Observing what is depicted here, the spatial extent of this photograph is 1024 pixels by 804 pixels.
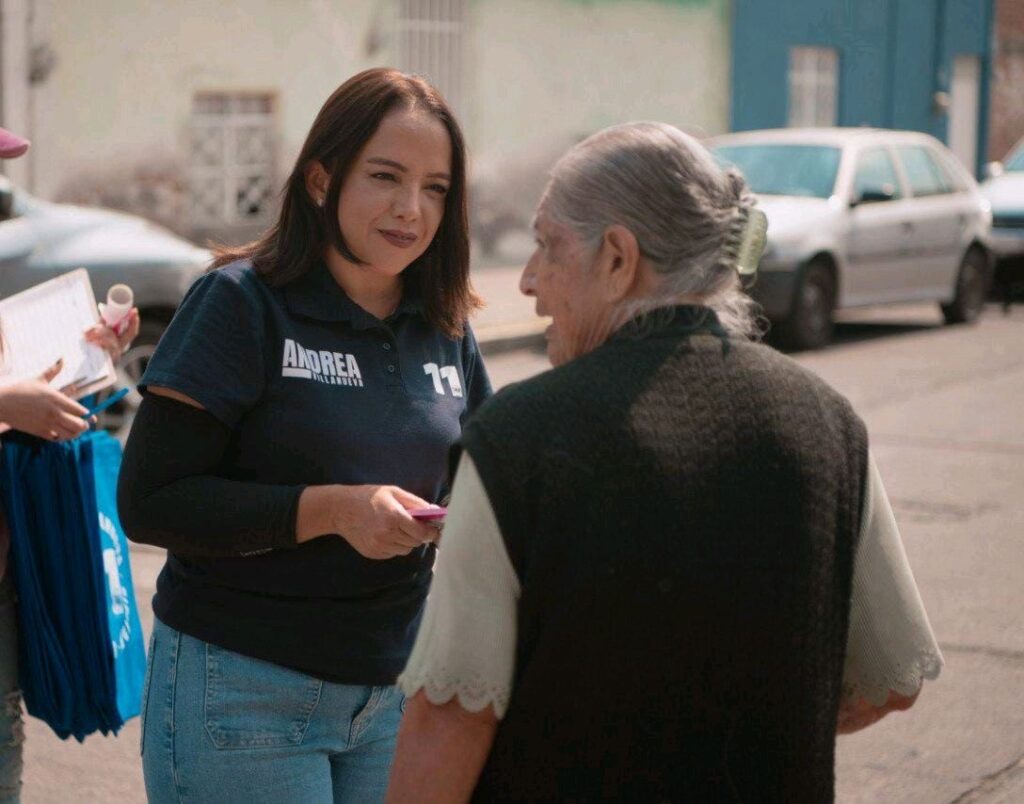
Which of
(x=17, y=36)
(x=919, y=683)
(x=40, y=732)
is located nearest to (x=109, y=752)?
(x=40, y=732)

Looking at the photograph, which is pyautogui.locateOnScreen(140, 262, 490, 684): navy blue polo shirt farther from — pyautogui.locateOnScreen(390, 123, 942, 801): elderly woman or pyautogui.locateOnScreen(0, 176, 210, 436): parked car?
pyautogui.locateOnScreen(0, 176, 210, 436): parked car

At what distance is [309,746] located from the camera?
2.57m

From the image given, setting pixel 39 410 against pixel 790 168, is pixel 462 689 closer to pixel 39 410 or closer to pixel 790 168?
pixel 39 410

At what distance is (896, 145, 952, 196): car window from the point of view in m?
14.7

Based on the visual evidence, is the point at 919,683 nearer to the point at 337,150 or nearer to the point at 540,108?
the point at 337,150

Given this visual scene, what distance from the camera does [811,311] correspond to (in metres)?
13.4

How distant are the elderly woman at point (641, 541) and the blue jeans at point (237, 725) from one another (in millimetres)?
622

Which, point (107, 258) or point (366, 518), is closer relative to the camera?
point (366, 518)

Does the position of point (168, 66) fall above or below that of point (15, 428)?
below

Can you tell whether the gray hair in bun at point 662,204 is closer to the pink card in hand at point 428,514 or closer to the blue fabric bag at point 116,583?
the pink card in hand at point 428,514

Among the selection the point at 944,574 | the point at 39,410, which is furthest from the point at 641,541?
the point at 944,574

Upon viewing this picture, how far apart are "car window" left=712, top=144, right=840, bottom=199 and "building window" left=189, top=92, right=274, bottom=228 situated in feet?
15.1

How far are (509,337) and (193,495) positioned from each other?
Result: 11.0 meters

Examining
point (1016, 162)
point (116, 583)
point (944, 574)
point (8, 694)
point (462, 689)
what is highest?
point (462, 689)
